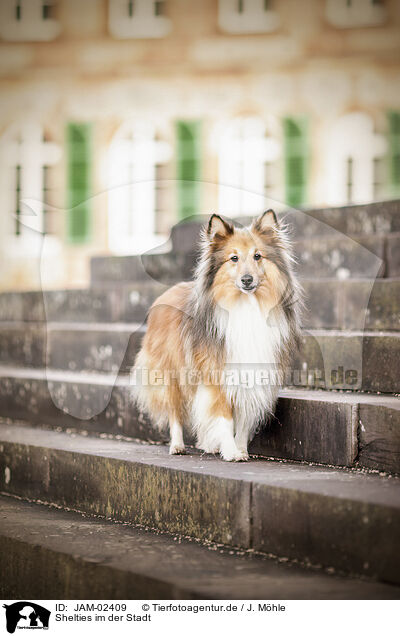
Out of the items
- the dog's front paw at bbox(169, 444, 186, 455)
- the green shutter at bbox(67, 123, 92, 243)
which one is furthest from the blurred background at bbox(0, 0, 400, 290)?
the dog's front paw at bbox(169, 444, 186, 455)

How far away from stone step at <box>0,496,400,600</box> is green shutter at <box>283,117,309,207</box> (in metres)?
6.31

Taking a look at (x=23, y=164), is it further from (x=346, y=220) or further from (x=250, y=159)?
(x=346, y=220)

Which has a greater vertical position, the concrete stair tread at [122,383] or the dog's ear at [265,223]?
the dog's ear at [265,223]

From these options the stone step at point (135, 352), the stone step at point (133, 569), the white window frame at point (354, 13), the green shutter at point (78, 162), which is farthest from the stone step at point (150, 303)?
the white window frame at point (354, 13)

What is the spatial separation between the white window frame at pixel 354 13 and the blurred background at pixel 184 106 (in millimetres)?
15

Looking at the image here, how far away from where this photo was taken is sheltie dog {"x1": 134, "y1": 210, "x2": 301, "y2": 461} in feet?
11.1

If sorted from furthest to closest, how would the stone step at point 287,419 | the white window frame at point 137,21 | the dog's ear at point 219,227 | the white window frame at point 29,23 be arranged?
the white window frame at point 29,23 → the white window frame at point 137,21 → the dog's ear at point 219,227 → the stone step at point 287,419

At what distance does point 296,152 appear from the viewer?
923cm

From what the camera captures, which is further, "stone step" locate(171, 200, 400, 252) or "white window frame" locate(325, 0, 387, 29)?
"white window frame" locate(325, 0, 387, 29)

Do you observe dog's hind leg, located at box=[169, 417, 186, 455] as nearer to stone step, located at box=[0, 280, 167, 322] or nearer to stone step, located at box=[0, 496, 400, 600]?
stone step, located at box=[0, 496, 400, 600]

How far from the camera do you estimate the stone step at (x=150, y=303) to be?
438cm

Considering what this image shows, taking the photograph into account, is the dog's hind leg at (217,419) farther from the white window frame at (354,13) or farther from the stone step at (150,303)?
the white window frame at (354,13)

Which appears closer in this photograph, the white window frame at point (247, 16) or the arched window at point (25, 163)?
the white window frame at point (247, 16)
